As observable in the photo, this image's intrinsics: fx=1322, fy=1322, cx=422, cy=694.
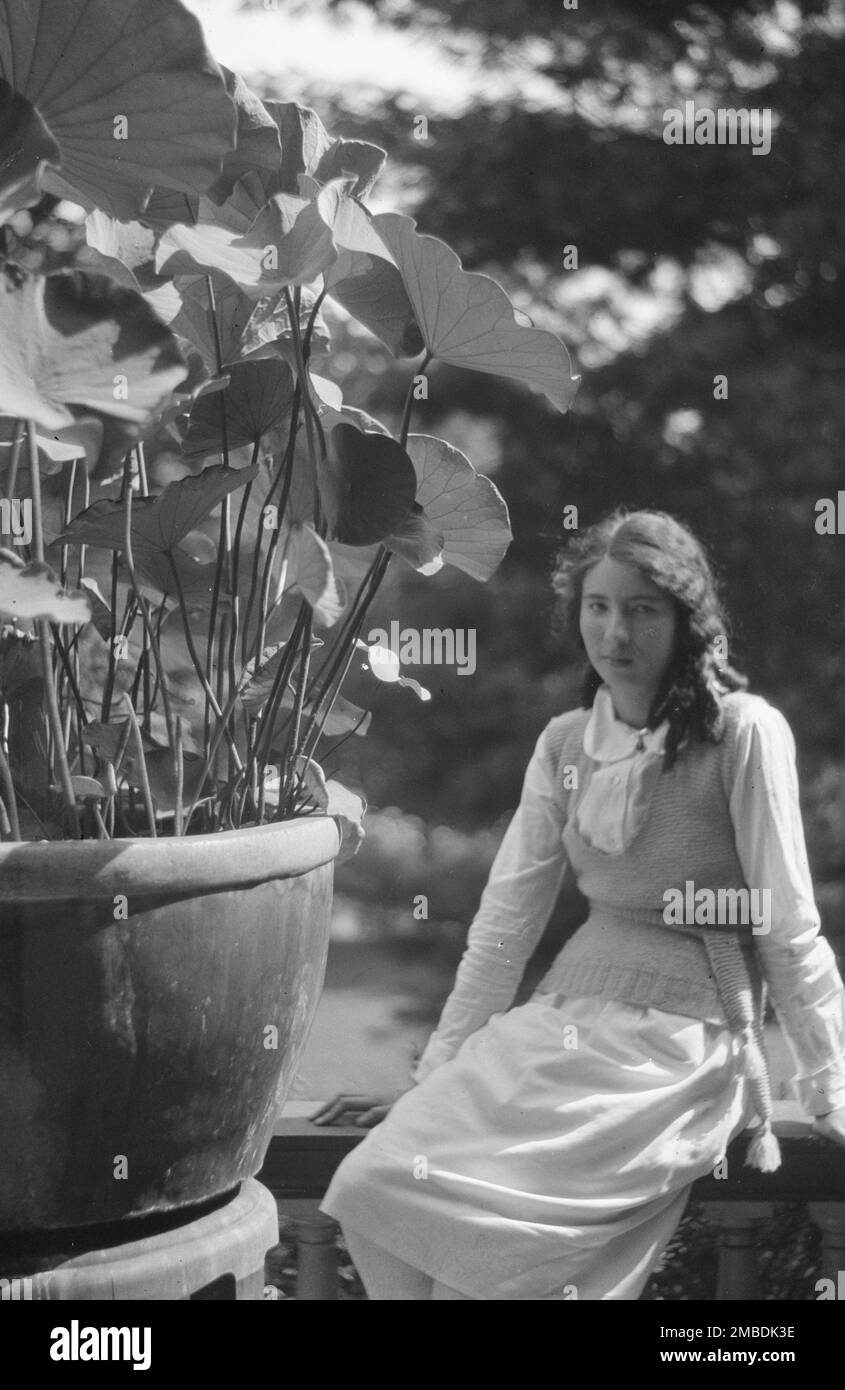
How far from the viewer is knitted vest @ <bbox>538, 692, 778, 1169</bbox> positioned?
1219 millimetres

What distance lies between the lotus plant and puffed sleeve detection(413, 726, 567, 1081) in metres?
0.45

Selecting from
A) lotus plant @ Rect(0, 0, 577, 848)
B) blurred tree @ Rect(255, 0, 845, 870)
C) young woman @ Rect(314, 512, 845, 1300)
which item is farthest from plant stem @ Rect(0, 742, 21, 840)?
blurred tree @ Rect(255, 0, 845, 870)

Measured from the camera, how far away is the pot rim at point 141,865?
2.12ft

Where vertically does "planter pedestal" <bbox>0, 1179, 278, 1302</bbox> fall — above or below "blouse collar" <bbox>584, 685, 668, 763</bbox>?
below

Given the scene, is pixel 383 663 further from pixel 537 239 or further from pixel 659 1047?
pixel 537 239

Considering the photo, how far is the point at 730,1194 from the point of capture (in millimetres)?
1223

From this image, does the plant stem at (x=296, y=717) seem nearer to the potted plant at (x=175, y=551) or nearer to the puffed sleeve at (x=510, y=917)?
the potted plant at (x=175, y=551)

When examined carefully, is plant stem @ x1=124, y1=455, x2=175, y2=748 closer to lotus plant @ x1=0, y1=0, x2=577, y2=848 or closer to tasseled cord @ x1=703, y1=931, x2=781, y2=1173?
lotus plant @ x1=0, y1=0, x2=577, y2=848

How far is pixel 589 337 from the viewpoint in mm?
2645

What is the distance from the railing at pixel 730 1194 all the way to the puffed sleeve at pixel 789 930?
0.31 ft

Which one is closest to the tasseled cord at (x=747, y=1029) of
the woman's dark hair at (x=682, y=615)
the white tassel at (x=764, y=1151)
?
the white tassel at (x=764, y=1151)

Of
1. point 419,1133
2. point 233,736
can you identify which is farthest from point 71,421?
point 419,1133

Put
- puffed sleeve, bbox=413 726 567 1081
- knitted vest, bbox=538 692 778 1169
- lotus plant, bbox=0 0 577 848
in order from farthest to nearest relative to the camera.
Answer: puffed sleeve, bbox=413 726 567 1081 → knitted vest, bbox=538 692 778 1169 → lotus plant, bbox=0 0 577 848

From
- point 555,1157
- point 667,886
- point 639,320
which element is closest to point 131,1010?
point 555,1157
